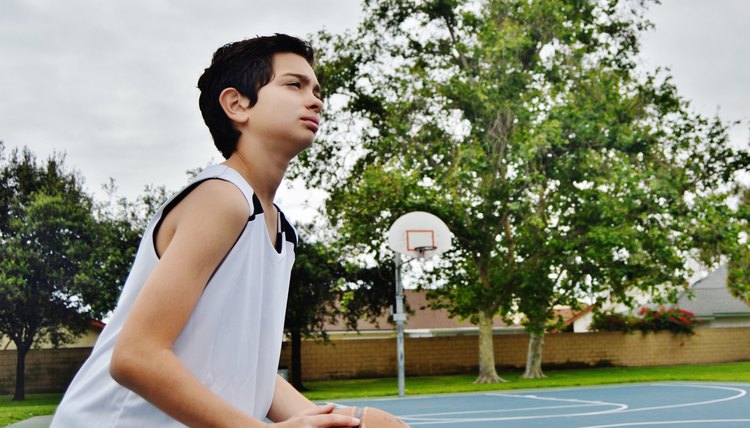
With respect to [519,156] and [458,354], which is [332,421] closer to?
[519,156]

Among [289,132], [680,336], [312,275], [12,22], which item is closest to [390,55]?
[312,275]

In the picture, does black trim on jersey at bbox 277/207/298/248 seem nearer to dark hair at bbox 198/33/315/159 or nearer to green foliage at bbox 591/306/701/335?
dark hair at bbox 198/33/315/159

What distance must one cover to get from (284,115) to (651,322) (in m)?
36.2

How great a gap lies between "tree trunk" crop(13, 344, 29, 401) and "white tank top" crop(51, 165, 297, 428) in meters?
24.9

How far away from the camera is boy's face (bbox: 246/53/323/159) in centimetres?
148

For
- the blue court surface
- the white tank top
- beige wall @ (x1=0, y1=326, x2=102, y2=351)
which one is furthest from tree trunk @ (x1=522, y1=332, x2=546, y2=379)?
the white tank top

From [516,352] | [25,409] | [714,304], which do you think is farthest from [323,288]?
[714,304]

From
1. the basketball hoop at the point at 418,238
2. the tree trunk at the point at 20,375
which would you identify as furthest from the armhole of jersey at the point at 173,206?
the tree trunk at the point at 20,375

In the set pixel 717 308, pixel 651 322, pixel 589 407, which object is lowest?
pixel 589 407

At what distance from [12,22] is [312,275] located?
10.9 m

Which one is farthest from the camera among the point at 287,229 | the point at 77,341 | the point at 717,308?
the point at 717,308

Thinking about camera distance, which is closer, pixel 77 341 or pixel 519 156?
pixel 519 156

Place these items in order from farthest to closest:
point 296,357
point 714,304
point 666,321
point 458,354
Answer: point 714,304 < point 666,321 < point 458,354 < point 296,357

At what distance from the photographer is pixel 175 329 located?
4.02ft
